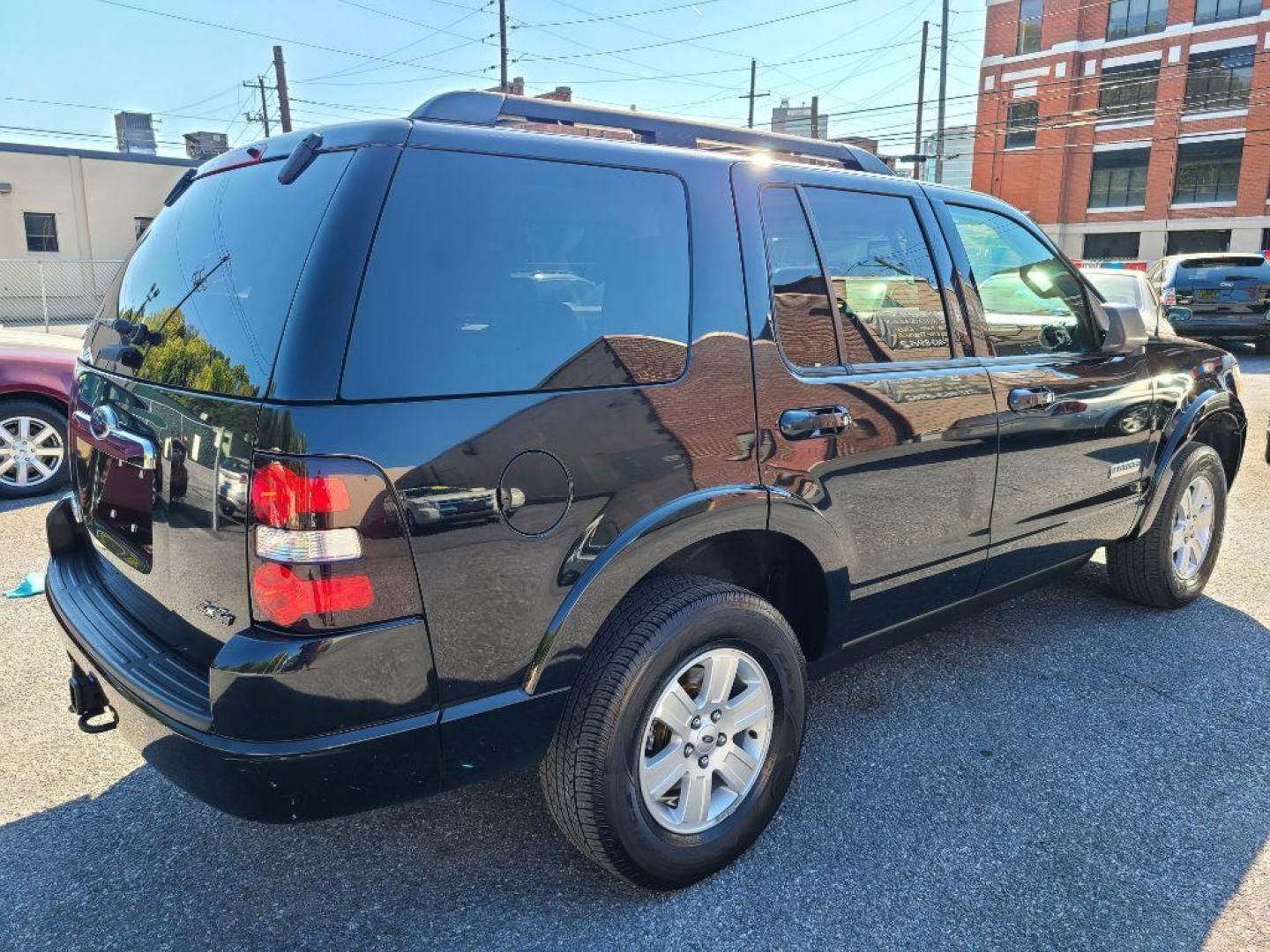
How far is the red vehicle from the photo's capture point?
6.25 meters

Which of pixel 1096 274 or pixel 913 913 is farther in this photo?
pixel 1096 274

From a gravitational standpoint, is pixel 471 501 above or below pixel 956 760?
above

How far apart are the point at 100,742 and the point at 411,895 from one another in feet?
4.90

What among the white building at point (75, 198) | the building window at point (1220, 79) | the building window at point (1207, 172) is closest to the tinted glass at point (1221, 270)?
the white building at point (75, 198)

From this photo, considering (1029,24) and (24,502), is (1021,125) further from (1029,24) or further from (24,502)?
(24,502)

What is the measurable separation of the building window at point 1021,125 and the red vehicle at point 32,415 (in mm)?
48591

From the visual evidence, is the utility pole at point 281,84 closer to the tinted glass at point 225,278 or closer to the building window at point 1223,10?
the tinted glass at point 225,278

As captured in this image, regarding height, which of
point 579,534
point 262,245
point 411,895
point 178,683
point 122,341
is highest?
point 262,245

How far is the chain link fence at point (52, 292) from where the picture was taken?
26.5 m

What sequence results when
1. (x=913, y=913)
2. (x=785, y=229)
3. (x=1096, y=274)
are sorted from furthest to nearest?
(x=1096, y=274) < (x=785, y=229) < (x=913, y=913)

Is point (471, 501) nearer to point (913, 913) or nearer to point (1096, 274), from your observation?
point (913, 913)

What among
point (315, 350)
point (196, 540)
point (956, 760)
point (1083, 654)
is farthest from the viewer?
point (1083, 654)

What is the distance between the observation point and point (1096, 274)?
10.4 metres

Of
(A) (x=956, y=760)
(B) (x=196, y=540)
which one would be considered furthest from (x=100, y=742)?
(A) (x=956, y=760)
